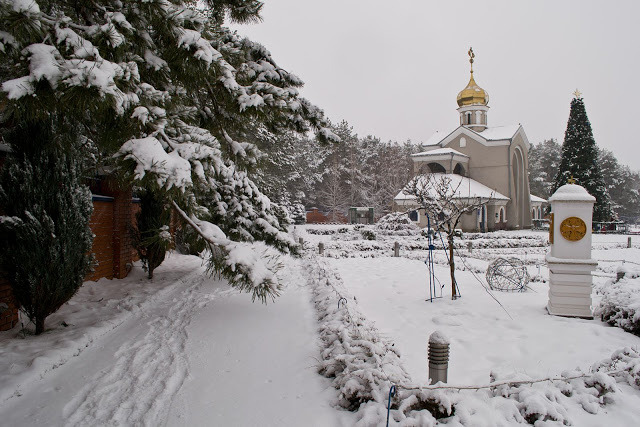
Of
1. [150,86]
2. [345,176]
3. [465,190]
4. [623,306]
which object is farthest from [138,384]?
[345,176]

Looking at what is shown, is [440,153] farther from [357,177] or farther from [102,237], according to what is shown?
[102,237]

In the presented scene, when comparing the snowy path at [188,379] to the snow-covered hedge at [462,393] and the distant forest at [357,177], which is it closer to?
the snow-covered hedge at [462,393]

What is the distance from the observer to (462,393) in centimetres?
352

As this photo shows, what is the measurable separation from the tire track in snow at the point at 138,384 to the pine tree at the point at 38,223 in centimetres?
125

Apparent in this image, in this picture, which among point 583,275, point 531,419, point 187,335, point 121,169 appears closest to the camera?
point 531,419

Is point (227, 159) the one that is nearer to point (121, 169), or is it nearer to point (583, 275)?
point (121, 169)

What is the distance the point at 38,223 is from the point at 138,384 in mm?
2504

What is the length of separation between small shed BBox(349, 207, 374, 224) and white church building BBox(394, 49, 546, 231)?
575cm

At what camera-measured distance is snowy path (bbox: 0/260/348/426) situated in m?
3.44

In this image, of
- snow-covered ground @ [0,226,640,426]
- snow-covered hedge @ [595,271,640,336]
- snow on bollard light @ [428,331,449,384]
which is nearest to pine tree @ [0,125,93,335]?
snow-covered ground @ [0,226,640,426]

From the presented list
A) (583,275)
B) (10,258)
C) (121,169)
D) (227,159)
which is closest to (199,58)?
(121,169)

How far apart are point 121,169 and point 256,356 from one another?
2.74 meters

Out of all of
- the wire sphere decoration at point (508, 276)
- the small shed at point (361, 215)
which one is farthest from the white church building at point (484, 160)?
the wire sphere decoration at point (508, 276)

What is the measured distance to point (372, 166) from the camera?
176ft
